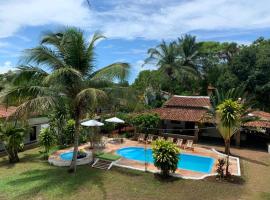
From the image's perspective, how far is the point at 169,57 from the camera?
39.6 metres

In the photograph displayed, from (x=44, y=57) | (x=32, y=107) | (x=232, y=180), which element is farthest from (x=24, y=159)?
(x=232, y=180)

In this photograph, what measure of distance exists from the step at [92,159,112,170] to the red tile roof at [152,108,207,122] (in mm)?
10129

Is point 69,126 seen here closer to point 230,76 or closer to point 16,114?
point 16,114

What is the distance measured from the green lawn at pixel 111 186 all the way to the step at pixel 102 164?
1.76ft

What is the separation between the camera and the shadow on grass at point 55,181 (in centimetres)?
1283

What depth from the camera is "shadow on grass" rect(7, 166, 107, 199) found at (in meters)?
12.8

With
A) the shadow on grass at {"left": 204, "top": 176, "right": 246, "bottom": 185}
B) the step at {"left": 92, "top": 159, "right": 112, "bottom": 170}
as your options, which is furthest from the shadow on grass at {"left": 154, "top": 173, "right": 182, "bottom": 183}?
the step at {"left": 92, "top": 159, "right": 112, "bottom": 170}

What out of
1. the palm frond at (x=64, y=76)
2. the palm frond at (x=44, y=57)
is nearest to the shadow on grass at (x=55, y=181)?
the palm frond at (x=64, y=76)

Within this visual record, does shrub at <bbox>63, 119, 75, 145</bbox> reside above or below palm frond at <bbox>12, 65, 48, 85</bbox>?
below

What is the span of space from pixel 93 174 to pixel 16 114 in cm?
578

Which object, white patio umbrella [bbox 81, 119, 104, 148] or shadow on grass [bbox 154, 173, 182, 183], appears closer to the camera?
shadow on grass [bbox 154, 173, 182, 183]

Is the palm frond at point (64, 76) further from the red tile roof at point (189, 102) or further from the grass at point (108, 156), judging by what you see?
the red tile roof at point (189, 102)

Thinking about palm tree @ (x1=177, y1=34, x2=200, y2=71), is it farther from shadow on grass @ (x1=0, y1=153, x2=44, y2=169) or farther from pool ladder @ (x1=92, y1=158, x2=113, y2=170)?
shadow on grass @ (x1=0, y1=153, x2=44, y2=169)

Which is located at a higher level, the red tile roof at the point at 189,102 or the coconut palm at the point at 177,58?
the coconut palm at the point at 177,58
